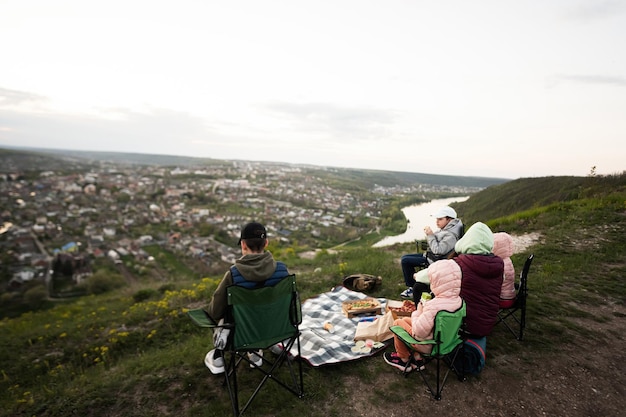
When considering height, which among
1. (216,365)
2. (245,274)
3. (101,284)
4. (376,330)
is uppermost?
(245,274)

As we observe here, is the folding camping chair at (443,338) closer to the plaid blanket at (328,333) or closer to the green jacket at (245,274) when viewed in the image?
the plaid blanket at (328,333)

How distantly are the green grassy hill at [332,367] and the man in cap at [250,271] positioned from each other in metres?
1.02

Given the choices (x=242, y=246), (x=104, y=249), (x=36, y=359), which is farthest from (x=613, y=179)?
(x=104, y=249)

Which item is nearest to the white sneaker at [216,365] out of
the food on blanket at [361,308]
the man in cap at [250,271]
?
the man in cap at [250,271]

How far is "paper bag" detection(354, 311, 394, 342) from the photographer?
3584mm

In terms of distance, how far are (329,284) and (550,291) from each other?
417 centimetres

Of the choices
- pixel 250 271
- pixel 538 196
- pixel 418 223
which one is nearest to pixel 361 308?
pixel 418 223

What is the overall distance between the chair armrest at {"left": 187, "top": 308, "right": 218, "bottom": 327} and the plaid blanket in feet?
4.12

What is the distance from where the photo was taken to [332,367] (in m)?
3.19

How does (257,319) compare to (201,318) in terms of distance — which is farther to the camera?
(201,318)

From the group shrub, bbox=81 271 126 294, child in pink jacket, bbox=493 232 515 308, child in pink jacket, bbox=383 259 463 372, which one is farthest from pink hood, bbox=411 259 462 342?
shrub, bbox=81 271 126 294

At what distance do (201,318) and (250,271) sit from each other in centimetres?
70

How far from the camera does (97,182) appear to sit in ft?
202

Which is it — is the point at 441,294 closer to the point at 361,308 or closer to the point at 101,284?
the point at 361,308
